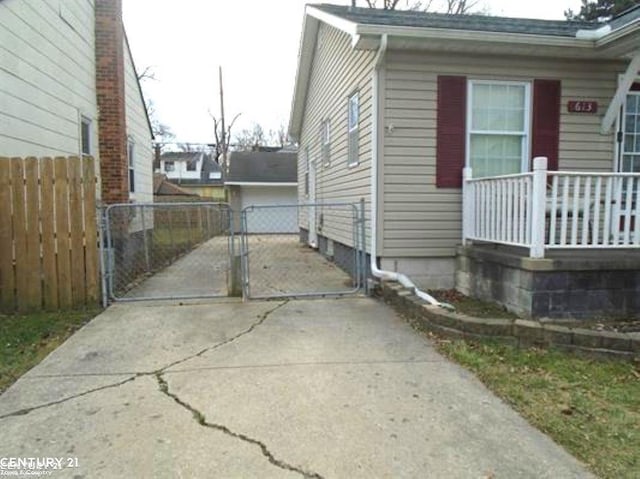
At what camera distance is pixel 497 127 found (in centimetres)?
684

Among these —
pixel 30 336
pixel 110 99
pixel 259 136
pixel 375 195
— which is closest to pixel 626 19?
pixel 375 195

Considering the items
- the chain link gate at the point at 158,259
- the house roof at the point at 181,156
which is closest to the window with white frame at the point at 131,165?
the chain link gate at the point at 158,259

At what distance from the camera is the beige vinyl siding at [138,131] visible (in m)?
11.0

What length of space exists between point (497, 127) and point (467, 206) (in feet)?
4.21

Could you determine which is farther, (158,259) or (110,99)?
(158,259)

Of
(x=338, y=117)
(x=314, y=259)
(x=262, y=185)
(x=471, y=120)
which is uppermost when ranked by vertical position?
(x=338, y=117)

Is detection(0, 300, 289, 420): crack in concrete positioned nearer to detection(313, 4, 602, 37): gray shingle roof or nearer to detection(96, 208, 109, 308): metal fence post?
detection(96, 208, 109, 308): metal fence post

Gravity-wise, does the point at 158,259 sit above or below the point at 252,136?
below

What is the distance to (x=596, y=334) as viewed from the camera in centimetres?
429

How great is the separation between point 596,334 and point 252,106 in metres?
48.7

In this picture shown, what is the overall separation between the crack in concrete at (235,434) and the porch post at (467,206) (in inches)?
178

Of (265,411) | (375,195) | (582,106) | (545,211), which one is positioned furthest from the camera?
(582,106)

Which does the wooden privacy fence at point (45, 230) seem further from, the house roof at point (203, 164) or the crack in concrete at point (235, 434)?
the house roof at point (203, 164)

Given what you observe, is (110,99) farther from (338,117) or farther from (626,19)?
(626,19)
